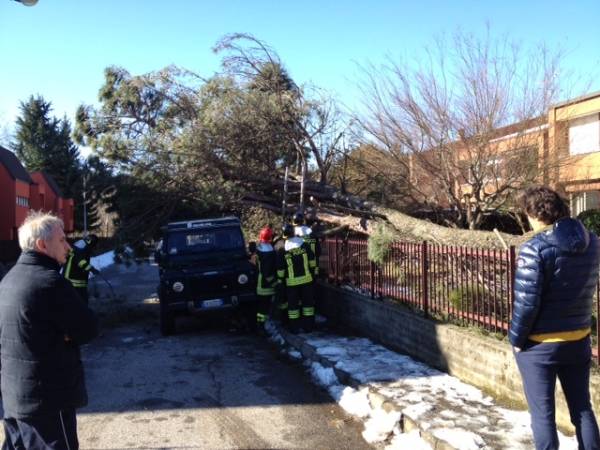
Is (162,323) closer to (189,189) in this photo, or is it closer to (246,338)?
(246,338)

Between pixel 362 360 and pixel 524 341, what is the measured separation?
386 cm

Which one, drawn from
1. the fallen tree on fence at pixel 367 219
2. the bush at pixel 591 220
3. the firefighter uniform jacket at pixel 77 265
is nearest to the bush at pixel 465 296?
the fallen tree on fence at pixel 367 219

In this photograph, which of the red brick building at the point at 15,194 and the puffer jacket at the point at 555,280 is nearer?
the puffer jacket at the point at 555,280

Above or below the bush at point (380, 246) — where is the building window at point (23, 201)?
above

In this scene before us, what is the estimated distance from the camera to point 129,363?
7.91m

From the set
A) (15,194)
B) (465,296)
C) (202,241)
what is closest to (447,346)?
(465,296)

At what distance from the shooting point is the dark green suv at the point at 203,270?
31.5 feet

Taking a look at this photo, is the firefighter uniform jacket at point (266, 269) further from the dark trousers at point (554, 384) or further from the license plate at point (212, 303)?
the dark trousers at point (554, 384)

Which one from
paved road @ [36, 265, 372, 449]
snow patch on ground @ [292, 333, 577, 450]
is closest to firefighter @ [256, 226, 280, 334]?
paved road @ [36, 265, 372, 449]

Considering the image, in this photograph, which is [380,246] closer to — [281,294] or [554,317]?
[281,294]

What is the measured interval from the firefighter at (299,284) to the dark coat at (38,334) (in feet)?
19.6

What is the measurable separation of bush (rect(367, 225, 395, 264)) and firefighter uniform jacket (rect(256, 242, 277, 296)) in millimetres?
1708

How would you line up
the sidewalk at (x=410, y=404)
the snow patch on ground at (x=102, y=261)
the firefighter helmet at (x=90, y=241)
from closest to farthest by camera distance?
the sidewalk at (x=410, y=404) < the firefighter helmet at (x=90, y=241) < the snow patch on ground at (x=102, y=261)

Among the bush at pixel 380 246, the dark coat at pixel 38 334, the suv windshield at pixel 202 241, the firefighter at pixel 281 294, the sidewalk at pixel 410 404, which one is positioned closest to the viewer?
the dark coat at pixel 38 334
